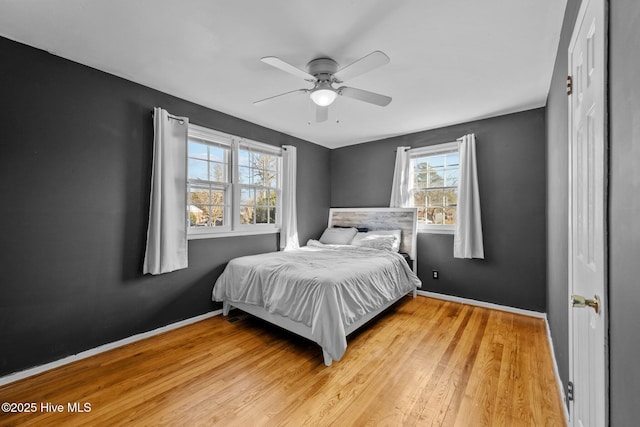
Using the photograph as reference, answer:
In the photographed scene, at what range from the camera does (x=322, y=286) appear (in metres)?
2.38

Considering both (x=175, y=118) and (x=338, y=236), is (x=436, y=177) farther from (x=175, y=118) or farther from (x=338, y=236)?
(x=175, y=118)

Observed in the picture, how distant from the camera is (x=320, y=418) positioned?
5.51ft

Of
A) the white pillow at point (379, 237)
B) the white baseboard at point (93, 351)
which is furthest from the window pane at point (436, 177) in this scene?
the white baseboard at point (93, 351)

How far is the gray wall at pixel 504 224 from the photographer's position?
3254 millimetres

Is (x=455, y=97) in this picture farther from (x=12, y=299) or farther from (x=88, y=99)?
(x=12, y=299)

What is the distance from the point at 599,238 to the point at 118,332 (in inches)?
138

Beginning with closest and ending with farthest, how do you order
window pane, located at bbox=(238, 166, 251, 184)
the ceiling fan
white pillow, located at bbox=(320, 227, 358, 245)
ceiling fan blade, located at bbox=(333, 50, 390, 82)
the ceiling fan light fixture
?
1. ceiling fan blade, located at bbox=(333, 50, 390, 82)
2. the ceiling fan
3. the ceiling fan light fixture
4. window pane, located at bbox=(238, 166, 251, 184)
5. white pillow, located at bbox=(320, 227, 358, 245)

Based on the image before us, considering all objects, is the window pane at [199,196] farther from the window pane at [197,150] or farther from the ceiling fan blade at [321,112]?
the ceiling fan blade at [321,112]

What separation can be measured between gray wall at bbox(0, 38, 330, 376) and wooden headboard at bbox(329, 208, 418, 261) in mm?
2778

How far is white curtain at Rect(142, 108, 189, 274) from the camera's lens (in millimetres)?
2729

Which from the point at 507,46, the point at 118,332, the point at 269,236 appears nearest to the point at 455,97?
the point at 507,46

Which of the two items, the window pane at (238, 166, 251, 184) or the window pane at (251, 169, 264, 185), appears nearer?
the window pane at (238, 166, 251, 184)

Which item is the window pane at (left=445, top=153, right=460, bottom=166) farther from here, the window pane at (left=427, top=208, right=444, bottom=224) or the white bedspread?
the white bedspread

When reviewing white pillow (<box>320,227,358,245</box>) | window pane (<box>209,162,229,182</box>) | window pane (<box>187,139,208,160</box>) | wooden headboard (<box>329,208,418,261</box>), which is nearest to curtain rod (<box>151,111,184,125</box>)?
window pane (<box>187,139,208,160</box>)
